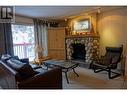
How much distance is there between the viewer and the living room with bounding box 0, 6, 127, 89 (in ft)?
8.96

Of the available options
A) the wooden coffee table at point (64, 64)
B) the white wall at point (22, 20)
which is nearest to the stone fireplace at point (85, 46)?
the wooden coffee table at point (64, 64)

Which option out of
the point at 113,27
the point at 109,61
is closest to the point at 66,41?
the point at 109,61

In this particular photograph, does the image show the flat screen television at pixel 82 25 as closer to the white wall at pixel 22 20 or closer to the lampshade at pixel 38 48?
the lampshade at pixel 38 48

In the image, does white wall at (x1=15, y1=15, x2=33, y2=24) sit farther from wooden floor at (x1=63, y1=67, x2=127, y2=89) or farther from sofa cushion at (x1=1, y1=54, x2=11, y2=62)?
wooden floor at (x1=63, y1=67, x2=127, y2=89)

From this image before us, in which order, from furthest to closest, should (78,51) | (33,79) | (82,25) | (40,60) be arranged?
(78,51) → (82,25) → (40,60) → (33,79)

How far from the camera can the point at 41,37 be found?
3.79 meters

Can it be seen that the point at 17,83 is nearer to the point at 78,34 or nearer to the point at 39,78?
the point at 39,78

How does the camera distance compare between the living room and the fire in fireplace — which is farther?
the fire in fireplace

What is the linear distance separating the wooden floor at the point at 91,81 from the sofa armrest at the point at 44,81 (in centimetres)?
45

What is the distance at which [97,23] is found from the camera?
12.9ft

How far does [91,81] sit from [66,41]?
159 cm

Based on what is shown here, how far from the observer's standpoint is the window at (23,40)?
286 cm

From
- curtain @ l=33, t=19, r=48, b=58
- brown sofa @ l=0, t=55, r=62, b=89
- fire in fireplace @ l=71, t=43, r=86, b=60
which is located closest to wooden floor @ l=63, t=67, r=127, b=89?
fire in fireplace @ l=71, t=43, r=86, b=60

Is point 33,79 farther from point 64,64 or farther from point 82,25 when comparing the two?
point 82,25
